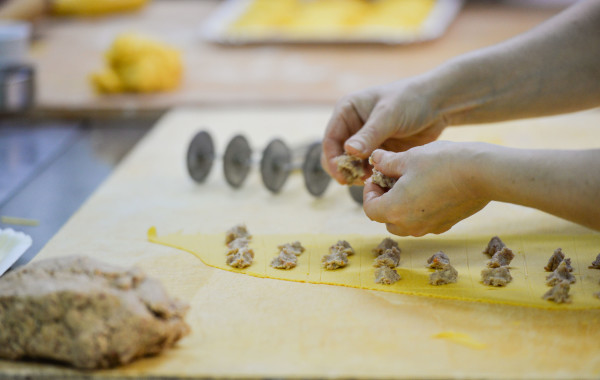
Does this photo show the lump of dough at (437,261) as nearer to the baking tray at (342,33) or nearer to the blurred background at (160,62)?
the blurred background at (160,62)

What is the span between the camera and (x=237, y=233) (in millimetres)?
1946

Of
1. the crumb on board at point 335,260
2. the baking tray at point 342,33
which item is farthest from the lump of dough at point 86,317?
the baking tray at point 342,33

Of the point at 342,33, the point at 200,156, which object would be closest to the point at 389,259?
the point at 200,156

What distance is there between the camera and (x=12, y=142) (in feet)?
9.17

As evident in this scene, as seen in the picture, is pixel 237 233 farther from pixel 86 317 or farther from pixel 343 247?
pixel 86 317

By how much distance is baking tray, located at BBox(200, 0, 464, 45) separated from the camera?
371 centimetres

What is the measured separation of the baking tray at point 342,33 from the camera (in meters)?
3.71

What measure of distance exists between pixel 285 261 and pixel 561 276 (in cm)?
66

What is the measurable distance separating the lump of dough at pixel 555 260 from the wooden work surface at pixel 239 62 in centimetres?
156

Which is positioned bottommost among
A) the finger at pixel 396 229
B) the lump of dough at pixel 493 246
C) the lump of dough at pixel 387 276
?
the lump of dough at pixel 387 276

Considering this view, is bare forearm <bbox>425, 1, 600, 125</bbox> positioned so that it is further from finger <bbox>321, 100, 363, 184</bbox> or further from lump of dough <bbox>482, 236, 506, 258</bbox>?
lump of dough <bbox>482, 236, 506, 258</bbox>

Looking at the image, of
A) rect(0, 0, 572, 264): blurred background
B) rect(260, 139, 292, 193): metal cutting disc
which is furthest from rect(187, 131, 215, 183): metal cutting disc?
rect(0, 0, 572, 264): blurred background

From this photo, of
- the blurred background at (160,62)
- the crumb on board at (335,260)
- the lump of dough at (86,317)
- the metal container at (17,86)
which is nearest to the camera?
the lump of dough at (86,317)

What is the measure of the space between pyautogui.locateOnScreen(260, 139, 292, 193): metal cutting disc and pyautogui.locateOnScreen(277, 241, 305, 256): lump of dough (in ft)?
1.37
